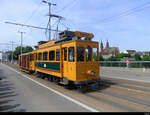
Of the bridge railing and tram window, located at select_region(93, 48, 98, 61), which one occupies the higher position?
tram window, located at select_region(93, 48, 98, 61)

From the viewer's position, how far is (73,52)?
780cm

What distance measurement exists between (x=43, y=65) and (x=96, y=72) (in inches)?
209

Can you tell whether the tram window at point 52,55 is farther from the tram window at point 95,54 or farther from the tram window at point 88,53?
the tram window at point 95,54

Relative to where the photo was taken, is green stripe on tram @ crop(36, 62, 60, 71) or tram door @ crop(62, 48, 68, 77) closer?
tram door @ crop(62, 48, 68, 77)

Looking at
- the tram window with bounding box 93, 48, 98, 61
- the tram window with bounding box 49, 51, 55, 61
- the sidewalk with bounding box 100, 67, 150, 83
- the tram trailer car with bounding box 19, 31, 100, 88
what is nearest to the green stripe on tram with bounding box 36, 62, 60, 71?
the tram trailer car with bounding box 19, 31, 100, 88

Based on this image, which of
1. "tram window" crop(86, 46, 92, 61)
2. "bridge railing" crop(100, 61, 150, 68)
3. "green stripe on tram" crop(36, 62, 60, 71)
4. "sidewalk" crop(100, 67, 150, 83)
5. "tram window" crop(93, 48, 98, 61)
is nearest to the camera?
"tram window" crop(86, 46, 92, 61)

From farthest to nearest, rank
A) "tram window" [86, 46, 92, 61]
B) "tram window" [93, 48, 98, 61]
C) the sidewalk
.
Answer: the sidewalk < "tram window" [93, 48, 98, 61] < "tram window" [86, 46, 92, 61]

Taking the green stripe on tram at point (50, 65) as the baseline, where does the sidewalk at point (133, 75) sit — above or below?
below

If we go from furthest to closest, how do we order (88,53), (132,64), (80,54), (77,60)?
(132,64) < (88,53) < (80,54) < (77,60)

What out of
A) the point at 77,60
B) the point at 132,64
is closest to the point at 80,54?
the point at 77,60

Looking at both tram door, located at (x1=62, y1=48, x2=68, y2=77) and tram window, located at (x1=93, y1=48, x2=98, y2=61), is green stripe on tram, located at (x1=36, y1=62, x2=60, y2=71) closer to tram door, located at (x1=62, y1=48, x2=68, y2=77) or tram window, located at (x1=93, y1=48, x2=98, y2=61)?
tram door, located at (x1=62, y1=48, x2=68, y2=77)

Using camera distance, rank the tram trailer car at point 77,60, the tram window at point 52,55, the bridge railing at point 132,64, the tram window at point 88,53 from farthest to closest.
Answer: the bridge railing at point 132,64 → the tram window at point 52,55 → the tram window at point 88,53 → the tram trailer car at point 77,60

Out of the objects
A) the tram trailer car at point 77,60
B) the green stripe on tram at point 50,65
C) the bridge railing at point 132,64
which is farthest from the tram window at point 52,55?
the bridge railing at point 132,64

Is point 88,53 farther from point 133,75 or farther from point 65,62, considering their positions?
point 133,75
